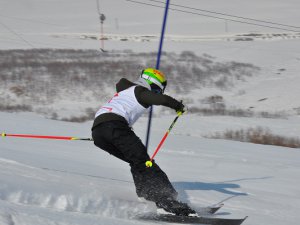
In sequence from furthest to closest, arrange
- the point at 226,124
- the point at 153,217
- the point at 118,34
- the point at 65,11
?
the point at 65,11 → the point at 118,34 → the point at 226,124 → the point at 153,217

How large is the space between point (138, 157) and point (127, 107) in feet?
1.70

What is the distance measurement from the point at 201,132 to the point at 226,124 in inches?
51.5

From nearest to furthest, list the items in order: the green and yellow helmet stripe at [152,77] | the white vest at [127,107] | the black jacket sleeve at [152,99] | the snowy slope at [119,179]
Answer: the snowy slope at [119,179]
the black jacket sleeve at [152,99]
the white vest at [127,107]
the green and yellow helmet stripe at [152,77]

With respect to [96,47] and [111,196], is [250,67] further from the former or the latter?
[111,196]

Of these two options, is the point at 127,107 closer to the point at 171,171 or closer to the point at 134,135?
the point at 134,135

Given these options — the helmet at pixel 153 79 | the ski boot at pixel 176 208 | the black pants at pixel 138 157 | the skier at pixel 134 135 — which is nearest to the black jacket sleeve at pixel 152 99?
the skier at pixel 134 135

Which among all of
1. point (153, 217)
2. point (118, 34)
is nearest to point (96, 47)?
point (118, 34)

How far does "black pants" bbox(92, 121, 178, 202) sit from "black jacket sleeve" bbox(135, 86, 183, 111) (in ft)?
1.02

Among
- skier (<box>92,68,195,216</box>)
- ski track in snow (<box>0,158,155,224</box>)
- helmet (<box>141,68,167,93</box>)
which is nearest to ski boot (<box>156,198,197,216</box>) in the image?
skier (<box>92,68,195,216</box>)

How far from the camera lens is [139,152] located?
5.73 meters

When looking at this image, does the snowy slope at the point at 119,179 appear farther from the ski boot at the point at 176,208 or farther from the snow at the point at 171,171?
the ski boot at the point at 176,208

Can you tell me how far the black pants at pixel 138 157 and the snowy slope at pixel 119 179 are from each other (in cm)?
20

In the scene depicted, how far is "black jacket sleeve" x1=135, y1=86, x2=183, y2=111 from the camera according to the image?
5.63 meters

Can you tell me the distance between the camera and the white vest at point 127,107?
5.82 m
